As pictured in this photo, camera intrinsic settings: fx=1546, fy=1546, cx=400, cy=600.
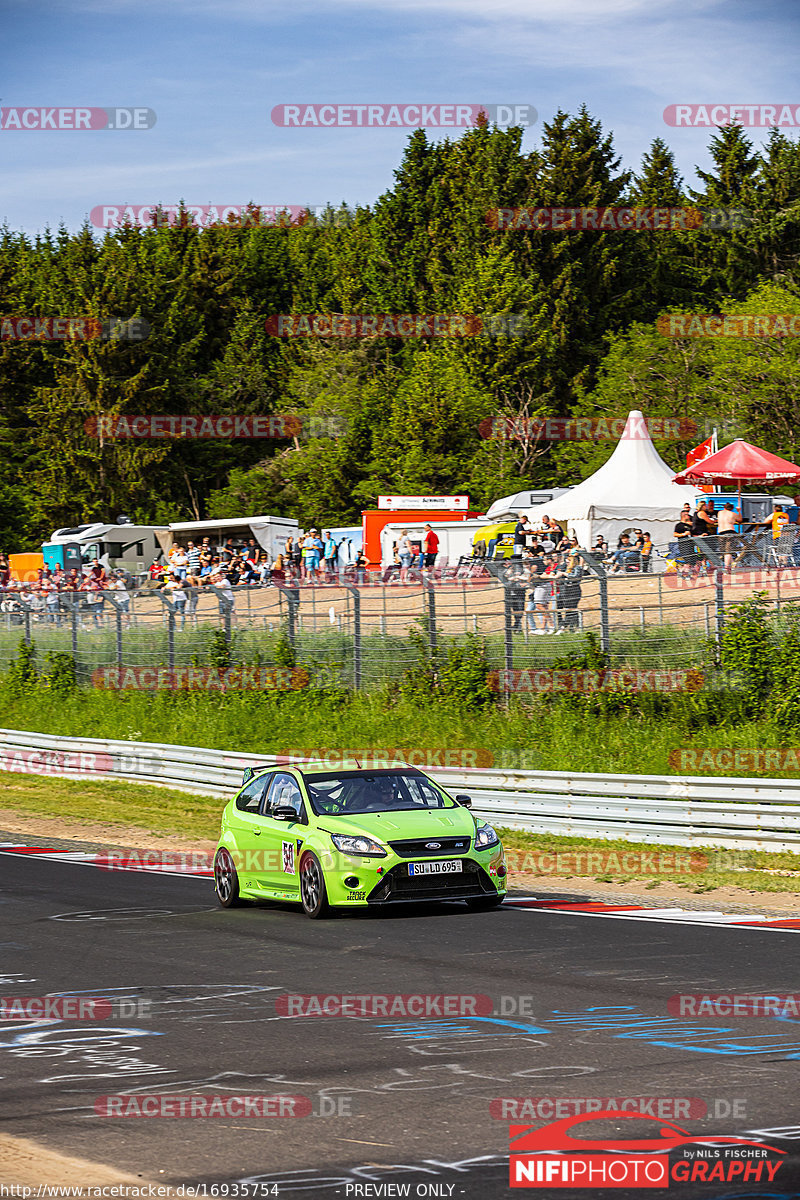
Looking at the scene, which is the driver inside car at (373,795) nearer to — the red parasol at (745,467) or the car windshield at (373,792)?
the car windshield at (373,792)

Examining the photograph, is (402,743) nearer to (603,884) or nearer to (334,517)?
(603,884)

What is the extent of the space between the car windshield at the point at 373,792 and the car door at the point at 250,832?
690 millimetres

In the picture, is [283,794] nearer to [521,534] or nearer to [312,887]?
[312,887]

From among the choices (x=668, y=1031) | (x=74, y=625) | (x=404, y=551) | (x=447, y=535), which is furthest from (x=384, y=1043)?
(x=447, y=535)

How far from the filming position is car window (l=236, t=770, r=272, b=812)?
15.4m

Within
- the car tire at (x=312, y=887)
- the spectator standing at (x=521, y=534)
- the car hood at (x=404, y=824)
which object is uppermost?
the spectator standing at (x=521, y=534)

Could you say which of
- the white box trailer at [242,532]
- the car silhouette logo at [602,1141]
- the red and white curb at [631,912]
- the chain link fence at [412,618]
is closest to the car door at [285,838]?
the red and white curb at [631,912]

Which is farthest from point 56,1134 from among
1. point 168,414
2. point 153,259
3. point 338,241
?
point 338,241

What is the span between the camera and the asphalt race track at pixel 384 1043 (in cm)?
646

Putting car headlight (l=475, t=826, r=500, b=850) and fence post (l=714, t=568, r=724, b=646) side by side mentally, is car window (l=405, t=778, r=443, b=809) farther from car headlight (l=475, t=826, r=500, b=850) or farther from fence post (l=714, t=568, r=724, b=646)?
fence post (l=714, t=568, r=724, b=646)

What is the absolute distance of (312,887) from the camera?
14039mm

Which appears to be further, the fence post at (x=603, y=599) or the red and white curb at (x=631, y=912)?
the fence post at (x=603, y=599)

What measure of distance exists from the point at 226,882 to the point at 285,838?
4.70ft

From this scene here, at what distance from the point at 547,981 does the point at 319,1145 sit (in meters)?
4.19
